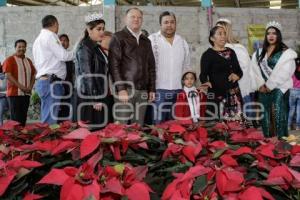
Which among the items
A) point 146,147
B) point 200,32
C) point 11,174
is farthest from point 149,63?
point 200,32

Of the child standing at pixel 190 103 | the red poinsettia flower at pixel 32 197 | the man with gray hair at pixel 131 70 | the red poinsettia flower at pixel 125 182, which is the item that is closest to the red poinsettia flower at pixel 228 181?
the red poinsettia flower at pixel 125 182

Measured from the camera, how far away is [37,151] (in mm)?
1370

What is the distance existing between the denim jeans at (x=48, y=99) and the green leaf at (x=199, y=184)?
3.68 meters

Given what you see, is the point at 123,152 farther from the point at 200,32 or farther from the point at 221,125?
the point at 200,32

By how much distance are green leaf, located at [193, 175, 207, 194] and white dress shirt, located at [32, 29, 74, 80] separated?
368cm

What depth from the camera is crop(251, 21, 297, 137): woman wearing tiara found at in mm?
5039

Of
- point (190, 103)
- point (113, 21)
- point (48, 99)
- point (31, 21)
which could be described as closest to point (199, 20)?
point (113, 21)

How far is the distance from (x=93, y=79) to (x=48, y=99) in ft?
2.68

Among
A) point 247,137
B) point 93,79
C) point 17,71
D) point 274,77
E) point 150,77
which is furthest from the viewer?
point 17,71

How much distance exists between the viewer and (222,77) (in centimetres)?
458

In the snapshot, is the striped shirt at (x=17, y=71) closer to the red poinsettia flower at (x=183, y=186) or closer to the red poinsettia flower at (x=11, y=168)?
the red poinsettia flower at (x=11, y=168)

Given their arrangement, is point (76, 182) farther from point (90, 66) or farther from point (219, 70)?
point (219, 70)

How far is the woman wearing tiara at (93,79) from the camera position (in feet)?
13.4

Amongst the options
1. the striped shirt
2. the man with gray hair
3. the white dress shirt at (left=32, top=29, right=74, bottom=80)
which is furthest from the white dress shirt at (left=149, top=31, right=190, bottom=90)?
the striped shirt
